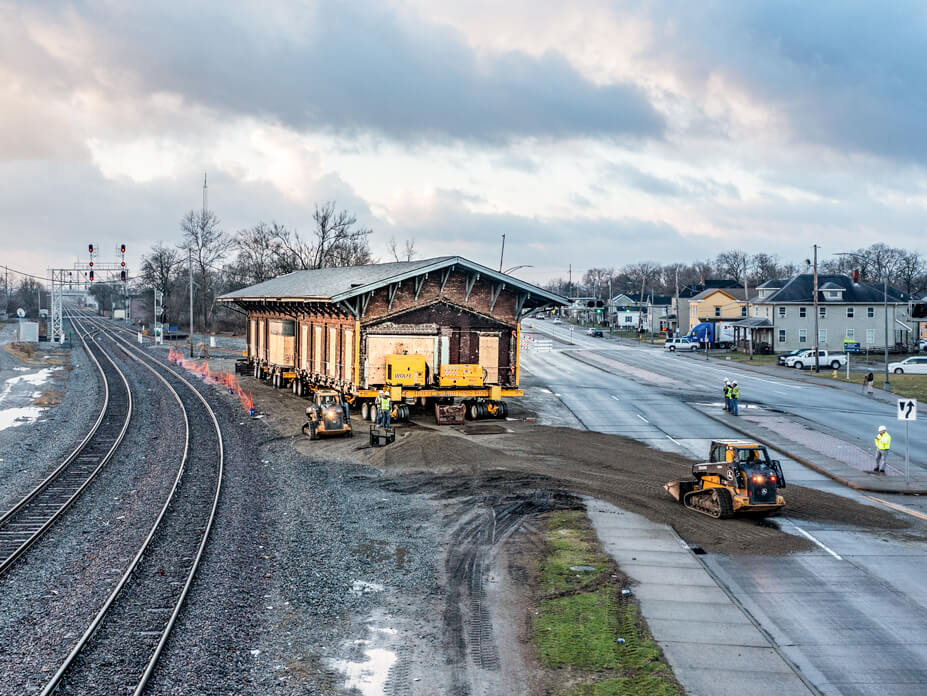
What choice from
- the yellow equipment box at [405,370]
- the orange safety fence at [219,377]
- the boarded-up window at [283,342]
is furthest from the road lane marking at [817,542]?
the boarded-up window at [283,342]

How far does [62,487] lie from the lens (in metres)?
22.7

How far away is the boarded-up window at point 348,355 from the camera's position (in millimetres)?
37875

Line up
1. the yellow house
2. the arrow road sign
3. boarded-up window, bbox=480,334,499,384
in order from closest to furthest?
1. the arrow road sign
2. boarded-up window, bbox=480,334,499,384
3. the yellow house

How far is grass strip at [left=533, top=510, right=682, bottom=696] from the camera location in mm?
11266

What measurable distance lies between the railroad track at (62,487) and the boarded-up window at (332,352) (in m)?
9.69

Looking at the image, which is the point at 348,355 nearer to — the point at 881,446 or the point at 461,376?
the point at 461,376

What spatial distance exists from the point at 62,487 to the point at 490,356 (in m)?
21.7

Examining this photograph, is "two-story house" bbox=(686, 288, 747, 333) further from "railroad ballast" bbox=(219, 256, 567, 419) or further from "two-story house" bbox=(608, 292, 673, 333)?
"railroad ballast" bbox=(219, 256, 567, 419)

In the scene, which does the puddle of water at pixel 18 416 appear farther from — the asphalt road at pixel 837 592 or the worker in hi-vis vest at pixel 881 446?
the worker in hi-vis vest at pixel 881 446

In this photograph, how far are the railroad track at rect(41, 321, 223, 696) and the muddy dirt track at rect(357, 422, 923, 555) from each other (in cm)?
624

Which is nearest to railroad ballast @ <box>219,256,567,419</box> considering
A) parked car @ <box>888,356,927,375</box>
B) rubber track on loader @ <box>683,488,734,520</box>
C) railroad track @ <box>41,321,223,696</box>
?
railroad track @ <box>41,321,223,696</box>

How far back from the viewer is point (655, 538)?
60.1ft

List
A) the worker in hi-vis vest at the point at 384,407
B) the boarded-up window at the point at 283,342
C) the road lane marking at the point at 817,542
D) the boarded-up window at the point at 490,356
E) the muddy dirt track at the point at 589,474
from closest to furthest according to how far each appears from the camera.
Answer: the road lane marking at the point at 817,542
the muddy dirt track at the point at 589,474
the worker in hi-vis vest at the point at 384,407
the boarded-up window at the point at 490,356
the boarded-up window at the point at 283,342

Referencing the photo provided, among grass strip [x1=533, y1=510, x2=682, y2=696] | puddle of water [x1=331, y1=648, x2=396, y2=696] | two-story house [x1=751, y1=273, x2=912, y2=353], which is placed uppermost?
two-story house [x1=751, y1=273, x2=912, y2=353]
